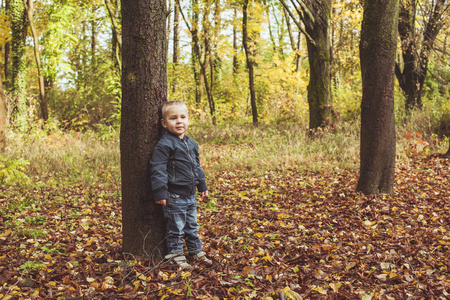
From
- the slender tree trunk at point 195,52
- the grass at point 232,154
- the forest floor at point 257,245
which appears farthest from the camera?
the slender tree trunk at point 195,52

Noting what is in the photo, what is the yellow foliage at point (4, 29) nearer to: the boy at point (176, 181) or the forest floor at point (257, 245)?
the forest floor at point (257, 245)

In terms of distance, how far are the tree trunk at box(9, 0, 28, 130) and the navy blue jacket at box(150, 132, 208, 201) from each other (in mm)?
10180

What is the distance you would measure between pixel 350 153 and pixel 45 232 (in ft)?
20.8

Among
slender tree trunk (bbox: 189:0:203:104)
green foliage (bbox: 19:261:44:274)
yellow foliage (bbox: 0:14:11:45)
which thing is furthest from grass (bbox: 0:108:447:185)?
slender tree trunk (bbox: 189:0:203:104)

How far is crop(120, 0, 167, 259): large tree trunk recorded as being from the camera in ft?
9.41

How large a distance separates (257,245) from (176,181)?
1281 millimetres

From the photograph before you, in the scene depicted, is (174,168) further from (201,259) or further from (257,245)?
(257,245)

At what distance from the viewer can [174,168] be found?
10.1ft

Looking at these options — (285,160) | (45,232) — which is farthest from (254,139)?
(45,232)

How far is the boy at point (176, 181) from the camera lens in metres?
2.93

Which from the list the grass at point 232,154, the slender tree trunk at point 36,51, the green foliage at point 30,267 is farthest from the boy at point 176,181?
the slender tree trunk at point 36,51

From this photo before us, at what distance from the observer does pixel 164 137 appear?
3020 mm

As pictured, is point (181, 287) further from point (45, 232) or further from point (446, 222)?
point (446, 222)

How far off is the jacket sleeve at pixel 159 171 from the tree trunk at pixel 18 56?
10225 mm
